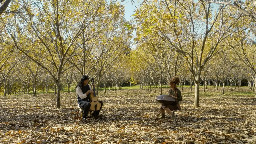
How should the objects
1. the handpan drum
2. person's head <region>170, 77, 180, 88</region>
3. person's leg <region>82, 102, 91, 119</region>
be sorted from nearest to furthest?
the handpan drum
person's head <region>170, 77, 180, 88</region>
person's leg <region>82, 102, 91, 119</region>

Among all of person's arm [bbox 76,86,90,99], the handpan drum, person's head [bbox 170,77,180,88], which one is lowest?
the handpan drum

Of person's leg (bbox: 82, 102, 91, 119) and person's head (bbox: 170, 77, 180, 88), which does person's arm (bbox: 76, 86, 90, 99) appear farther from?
person's head (bbox: 170, 77, 180, 88)

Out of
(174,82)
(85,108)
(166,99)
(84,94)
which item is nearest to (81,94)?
(84,94)

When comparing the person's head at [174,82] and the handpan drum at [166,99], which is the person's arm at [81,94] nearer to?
the handpan drum at [166,99]

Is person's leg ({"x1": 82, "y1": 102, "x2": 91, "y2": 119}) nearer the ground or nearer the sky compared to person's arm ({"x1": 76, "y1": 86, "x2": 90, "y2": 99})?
nearer the ground

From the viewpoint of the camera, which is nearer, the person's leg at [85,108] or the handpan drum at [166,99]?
the handpan drum at [166,99]

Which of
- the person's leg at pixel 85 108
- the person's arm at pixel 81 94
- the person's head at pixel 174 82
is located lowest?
the person's leg at pixel 85 108

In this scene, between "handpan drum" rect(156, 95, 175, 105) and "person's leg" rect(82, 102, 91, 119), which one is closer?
"handpan drum" rect(156, 95, 175, 105)

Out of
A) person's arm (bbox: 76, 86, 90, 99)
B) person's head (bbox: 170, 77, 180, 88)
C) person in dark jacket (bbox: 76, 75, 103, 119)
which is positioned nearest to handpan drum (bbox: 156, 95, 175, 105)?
person's head (bbox: 170, 77, 180, 88)

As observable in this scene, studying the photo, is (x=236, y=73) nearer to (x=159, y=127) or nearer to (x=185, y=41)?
(x=185, y=41)

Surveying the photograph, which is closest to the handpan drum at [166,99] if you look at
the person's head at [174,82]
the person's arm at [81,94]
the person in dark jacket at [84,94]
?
the person's head at [174,82]

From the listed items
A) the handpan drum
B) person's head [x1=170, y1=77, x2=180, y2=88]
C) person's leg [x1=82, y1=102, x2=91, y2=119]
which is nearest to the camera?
the handpan drum

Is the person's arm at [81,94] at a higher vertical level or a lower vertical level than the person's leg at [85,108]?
higher

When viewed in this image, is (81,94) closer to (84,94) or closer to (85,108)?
(84,94)
